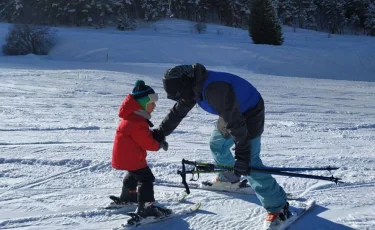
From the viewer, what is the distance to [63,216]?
411cm

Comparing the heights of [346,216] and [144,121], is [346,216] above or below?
below

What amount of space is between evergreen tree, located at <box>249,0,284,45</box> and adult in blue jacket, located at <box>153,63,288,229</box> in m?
26.6

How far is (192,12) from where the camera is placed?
152ft

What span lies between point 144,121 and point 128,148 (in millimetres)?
275

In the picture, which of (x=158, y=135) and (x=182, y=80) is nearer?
(x=182, y=80)

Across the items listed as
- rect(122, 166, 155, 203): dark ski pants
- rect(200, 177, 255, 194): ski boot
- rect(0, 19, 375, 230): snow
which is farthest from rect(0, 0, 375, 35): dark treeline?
rect(122, 166, 155, 203): dark ski pants

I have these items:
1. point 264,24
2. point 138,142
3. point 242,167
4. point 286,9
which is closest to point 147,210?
point 138,142

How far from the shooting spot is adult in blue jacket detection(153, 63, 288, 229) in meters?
3.44

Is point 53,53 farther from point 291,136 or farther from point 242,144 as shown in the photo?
point 242,144

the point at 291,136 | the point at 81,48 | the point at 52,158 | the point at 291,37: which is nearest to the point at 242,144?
the point at 52,158

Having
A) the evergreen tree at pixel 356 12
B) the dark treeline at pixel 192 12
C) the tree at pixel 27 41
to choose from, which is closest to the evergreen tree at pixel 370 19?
the dark treeline at pixel 192 12

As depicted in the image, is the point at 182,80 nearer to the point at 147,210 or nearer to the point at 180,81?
the point at 180,81

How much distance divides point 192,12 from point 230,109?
44.4 metres

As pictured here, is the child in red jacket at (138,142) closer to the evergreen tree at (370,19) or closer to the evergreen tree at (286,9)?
the evergreen tree at (370,19)
